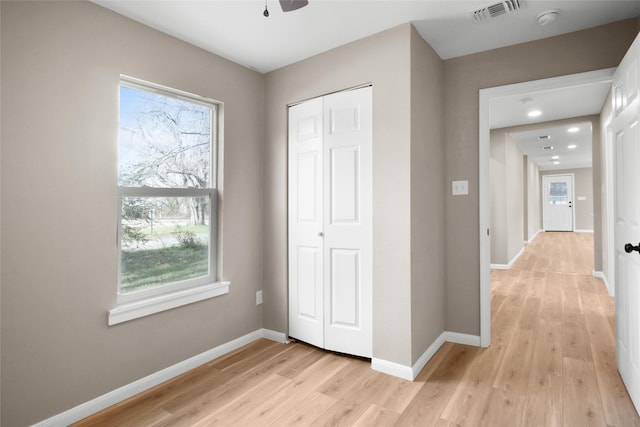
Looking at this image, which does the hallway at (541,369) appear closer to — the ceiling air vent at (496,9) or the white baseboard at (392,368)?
the white baseboard at (392,368)

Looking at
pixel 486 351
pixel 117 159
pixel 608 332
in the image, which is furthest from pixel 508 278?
pixel 117 159

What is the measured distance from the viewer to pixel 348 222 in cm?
277

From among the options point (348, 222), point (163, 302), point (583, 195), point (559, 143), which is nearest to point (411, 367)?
point (348, 222)

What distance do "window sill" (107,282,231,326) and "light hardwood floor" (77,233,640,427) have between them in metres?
0.53

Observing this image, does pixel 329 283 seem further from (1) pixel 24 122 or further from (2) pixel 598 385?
(1) pixel 24 122

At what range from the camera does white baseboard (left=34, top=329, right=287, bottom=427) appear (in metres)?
1.96

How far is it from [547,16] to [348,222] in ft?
6.55

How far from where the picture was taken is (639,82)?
6.13ft

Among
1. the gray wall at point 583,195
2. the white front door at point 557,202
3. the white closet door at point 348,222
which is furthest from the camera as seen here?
the white front door at point 557,202

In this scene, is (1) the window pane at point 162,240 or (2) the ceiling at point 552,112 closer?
(1) the window pane at point 162,240

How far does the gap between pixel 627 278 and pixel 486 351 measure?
3.82 feet

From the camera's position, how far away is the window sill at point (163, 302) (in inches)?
86.1

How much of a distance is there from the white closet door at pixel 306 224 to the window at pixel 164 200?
26.4 inches

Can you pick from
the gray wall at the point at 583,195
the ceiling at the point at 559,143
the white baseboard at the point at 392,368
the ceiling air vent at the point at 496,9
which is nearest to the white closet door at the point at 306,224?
the white baseboard at the point at 392,368
